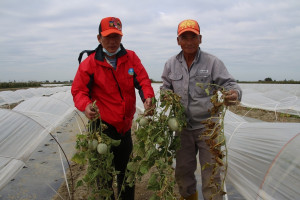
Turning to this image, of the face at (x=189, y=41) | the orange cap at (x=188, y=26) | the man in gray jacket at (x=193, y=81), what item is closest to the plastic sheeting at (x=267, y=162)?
the man in gray jacket at (x=193, y=81)

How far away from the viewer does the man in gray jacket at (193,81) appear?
7.89 feet

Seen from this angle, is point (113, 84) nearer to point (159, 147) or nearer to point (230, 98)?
point (159, 147)

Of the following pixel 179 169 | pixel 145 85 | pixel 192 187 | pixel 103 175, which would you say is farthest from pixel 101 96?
pixel 192 187

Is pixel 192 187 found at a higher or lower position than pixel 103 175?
lower

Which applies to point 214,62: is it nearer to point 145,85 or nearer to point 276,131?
point 145,85

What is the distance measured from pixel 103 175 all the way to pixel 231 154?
1.48 meters

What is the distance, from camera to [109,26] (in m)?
2.33

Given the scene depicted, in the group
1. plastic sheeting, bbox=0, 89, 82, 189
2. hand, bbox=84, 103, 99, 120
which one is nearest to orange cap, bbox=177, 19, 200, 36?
hand, bbox=84, 103, 99, 120

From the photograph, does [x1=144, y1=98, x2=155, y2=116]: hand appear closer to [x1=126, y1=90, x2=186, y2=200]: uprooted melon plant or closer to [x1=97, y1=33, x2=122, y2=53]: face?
[x1=126, y1=90, x2=186, y2=200]: uprooted melon plant

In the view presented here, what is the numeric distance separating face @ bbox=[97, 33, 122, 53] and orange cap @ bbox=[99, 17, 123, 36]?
0.21ft

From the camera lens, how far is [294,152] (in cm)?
216

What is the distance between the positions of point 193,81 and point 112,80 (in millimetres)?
787

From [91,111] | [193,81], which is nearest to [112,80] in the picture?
[91,111]

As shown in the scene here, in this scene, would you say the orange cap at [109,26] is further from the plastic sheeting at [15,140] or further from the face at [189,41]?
the plastic sheeting at [15,140]
